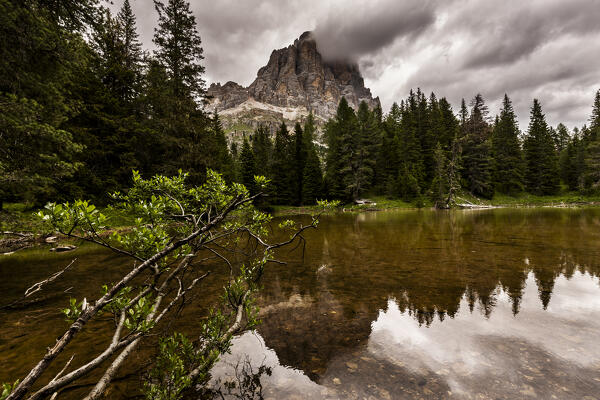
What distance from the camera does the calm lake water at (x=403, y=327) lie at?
341 centimetres

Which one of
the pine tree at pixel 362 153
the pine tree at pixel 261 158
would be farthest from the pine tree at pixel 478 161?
the pine tree at pixel 261 158

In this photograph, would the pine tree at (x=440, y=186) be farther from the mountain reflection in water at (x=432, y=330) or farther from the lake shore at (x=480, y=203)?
→ the mountain reflection in water at (x=432, y=330)

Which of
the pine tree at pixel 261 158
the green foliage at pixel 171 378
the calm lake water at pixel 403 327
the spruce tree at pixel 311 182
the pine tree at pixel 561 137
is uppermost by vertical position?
the pine tree at pixel 561 137

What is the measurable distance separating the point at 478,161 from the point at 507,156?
932 cm

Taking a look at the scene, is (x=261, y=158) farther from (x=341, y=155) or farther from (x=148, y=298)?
(x=148, y=298)

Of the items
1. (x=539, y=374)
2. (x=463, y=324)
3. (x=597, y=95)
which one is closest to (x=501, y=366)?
(x=539, y=374)

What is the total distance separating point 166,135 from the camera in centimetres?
2175

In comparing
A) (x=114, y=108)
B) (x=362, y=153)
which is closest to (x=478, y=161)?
(x=362, y=153)

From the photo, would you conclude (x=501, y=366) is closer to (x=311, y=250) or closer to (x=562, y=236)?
(x=311, y=250)

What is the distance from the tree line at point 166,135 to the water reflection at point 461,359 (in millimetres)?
3226

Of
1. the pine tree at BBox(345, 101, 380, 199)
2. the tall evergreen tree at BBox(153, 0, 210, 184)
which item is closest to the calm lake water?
the tall evergreen tree at BBox(153, 0, 210, 184)

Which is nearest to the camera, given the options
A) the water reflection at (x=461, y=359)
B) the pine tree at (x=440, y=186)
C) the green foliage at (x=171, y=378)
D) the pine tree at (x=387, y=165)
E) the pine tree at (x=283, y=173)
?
the green foliage at (x=171, y=378)

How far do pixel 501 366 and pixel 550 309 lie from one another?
292 cm

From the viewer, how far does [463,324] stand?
4.87m
